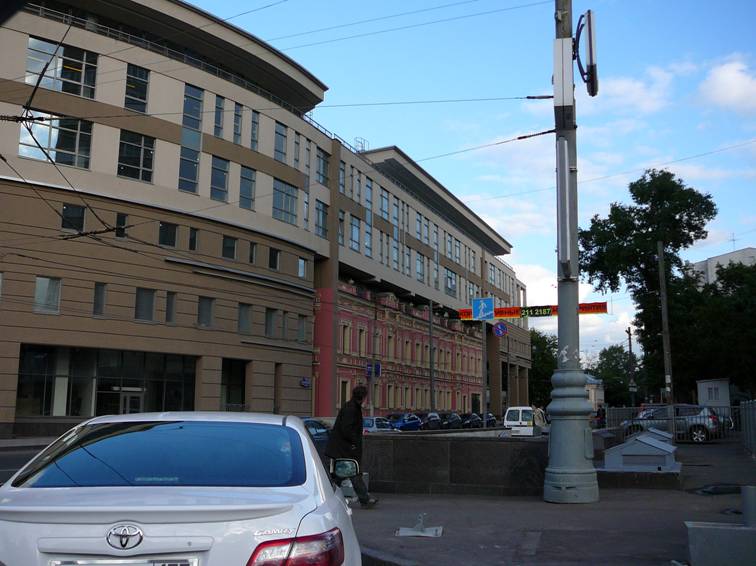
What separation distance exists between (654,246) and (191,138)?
104 feet

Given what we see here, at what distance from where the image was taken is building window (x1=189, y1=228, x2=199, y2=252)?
42.8 metres

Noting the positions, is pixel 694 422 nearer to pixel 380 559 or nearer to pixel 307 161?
pixel 380 559

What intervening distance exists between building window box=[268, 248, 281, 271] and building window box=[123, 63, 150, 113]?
1181 centimetres

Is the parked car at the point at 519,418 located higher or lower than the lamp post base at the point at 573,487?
higher

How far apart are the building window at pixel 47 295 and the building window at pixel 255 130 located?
1560 centimetres

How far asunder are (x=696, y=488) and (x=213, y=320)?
34.3m

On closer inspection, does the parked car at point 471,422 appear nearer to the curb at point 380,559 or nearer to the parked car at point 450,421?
the parked car at point 450,421

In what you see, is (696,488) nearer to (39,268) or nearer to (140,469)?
(140,469)

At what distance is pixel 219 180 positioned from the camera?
1770 inches

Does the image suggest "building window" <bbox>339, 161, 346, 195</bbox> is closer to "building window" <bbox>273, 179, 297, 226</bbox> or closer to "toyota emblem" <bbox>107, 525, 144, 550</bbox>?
"building window" <bbox>273, 179, 297, 226</bbox>

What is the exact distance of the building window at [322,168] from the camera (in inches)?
2112

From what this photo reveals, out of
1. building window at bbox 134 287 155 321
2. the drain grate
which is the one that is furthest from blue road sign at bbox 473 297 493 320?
the drain grate

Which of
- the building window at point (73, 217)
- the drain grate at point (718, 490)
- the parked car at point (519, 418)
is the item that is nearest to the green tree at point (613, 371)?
the parked car at point (519, 418)

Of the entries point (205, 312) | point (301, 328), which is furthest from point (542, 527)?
point (301, 328)
